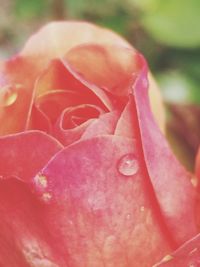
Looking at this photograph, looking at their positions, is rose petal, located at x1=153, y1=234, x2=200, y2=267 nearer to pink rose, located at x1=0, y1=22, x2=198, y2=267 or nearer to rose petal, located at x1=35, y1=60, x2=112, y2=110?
pink rose, located at x1=0, y1=22, x2=198, y2=267

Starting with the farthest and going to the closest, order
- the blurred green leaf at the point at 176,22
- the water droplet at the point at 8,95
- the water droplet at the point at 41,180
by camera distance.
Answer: the blurred green leaf at the point at 176,22, the water droplet at the point at 8,95, the water droplet at the point at 41,180

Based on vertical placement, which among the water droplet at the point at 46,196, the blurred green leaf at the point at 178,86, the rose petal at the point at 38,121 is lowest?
the blurred green leaf at the point at 178,86

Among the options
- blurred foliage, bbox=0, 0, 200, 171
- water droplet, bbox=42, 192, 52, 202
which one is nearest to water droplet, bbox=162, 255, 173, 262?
water droplet, bbox=42, 192, 52, 202

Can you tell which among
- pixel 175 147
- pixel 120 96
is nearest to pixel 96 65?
pixel 120 96

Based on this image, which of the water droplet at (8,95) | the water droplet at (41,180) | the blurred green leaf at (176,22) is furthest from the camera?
the blurred green leaf at (176,22)

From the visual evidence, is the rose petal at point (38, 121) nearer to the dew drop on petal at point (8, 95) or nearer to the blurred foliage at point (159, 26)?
the dew drop on petal at point (8, 95)

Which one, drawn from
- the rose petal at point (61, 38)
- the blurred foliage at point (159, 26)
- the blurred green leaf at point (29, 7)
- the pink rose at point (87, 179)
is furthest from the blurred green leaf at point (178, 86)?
the pink rose at point (87, 179)

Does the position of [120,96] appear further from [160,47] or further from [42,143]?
[160,47]
